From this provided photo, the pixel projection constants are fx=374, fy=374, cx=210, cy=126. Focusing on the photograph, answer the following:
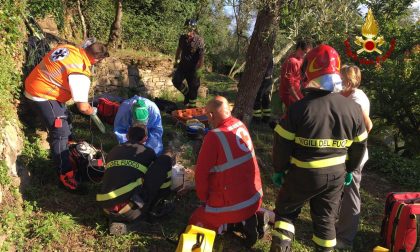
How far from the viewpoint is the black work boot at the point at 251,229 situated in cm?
376

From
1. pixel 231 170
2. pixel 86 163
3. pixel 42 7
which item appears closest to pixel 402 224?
pixel 231 170

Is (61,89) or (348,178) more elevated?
(61,89)

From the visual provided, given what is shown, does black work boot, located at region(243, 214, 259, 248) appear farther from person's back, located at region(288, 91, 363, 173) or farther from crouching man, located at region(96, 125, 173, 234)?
crouching man, located at region(96, 125, 173, 234)

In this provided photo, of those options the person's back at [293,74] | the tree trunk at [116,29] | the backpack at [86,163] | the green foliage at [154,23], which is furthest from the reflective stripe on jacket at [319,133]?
the green foliage at [154,23]

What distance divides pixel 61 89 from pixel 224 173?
230cm

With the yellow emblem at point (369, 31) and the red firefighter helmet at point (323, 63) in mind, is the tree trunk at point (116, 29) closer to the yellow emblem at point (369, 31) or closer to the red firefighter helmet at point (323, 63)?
the yellow emblem at point (369, 31)

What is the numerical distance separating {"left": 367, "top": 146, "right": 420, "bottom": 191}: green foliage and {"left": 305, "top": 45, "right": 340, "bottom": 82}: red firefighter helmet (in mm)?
4105

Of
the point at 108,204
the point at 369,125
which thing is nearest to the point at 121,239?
the point at 108,204

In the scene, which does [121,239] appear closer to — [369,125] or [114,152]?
[114,152]

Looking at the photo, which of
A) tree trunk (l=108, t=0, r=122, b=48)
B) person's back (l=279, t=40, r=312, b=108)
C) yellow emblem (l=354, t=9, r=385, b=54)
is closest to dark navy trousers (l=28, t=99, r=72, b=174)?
person's back (l=279, t=40, r=312, b=108)

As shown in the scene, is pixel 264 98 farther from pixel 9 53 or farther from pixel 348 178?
pixel 9 53

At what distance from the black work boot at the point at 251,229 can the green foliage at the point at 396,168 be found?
12.2ft

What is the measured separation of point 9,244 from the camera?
329cm

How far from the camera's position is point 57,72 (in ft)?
14.1
